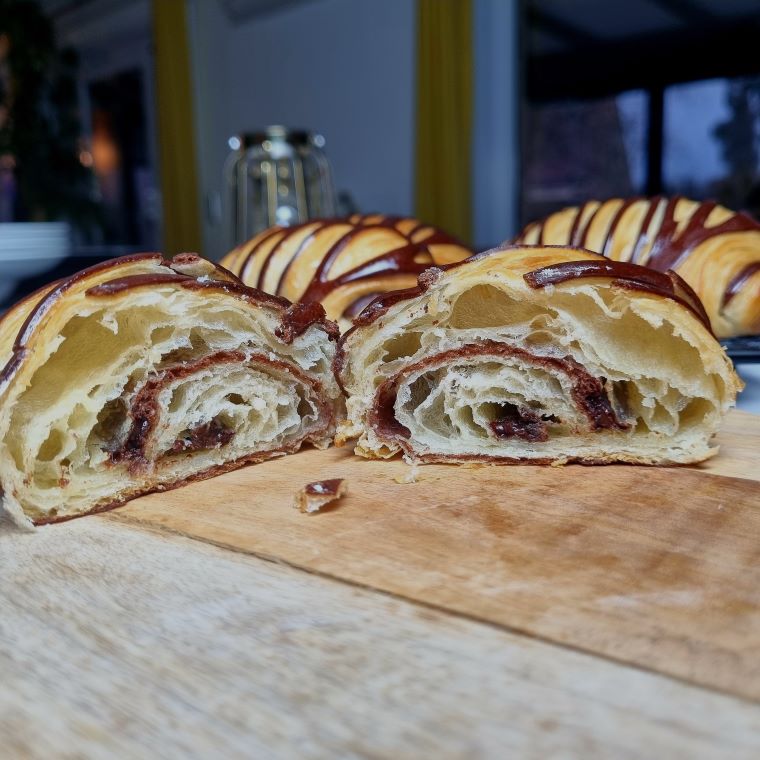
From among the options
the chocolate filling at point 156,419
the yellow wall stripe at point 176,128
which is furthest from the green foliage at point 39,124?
the chocolate filling at point 156,419

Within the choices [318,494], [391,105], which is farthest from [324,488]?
[391,105]

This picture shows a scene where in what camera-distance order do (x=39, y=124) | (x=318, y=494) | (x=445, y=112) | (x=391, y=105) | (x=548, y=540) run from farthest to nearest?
(x=39, y=124) → (x=391, y=105) → (x=445, y=112) → (x=318, y=494) → (x=548, y=540)

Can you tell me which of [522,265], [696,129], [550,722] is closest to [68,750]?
[550,722]

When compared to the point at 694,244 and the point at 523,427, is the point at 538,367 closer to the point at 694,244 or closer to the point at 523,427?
the point at 523,427

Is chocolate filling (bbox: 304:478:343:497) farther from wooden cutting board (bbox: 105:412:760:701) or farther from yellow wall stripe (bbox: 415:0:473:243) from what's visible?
yellow wall stripe (bbox: 415:0:473:243)

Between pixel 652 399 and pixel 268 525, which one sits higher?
pixel 652 399

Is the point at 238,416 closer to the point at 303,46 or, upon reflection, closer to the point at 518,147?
the point at 518,147
